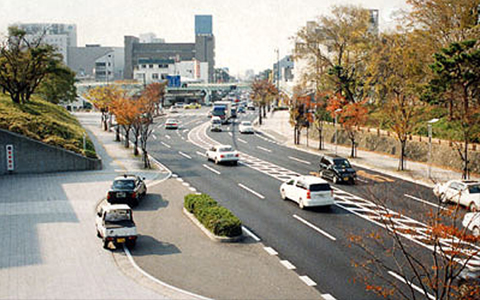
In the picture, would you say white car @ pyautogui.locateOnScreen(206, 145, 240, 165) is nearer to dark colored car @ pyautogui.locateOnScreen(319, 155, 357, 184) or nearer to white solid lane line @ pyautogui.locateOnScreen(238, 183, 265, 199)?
white solid lane line @ pyautogui.locateOnScreen(238, 183, 265, 199)

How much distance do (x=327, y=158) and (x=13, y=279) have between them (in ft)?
75.5

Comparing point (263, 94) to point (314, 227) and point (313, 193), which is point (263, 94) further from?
point (314, 227)

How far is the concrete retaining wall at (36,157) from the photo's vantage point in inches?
1353

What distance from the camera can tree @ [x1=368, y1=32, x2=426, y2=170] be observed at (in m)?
38.3

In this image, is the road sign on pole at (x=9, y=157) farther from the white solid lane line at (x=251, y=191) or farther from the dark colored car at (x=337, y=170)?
the dark colored car at (x=337, y=170)

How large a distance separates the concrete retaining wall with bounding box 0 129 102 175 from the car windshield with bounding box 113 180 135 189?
10.8 metres

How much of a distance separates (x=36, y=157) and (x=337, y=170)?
21.1 m

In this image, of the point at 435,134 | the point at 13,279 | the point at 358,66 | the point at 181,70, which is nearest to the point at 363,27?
the point at 358,66

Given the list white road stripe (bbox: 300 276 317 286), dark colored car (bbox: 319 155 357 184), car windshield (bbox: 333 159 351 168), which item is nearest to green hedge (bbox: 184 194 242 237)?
white road stripe (bbox: 300 276 317 286)

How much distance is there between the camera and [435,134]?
42.2 meters

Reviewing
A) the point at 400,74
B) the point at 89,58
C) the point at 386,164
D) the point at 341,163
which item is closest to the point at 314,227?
the point at 341,163

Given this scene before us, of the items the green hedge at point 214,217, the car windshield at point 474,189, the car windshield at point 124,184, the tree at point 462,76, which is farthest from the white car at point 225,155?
the car windshield at point 474,189

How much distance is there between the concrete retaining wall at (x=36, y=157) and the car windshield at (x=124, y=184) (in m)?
10.8

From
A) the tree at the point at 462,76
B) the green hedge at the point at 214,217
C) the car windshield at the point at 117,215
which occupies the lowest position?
the green hedge at the point at 214,217
